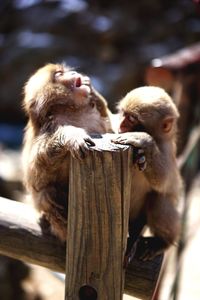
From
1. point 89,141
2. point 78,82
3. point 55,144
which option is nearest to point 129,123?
point 78,82

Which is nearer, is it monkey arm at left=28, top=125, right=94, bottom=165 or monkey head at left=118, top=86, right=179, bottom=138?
monkey arm at left=28, top=125, right=94, bottom=165

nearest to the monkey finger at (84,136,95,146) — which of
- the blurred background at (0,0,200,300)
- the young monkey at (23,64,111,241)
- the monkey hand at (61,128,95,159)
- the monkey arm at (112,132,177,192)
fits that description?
the monkey hand at (61,128,95,159)

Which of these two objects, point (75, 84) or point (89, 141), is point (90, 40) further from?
point (89, 141)

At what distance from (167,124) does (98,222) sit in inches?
32.1

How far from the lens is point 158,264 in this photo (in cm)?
220

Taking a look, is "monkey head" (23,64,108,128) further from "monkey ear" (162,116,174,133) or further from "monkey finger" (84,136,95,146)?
"monkey finger" (84,136,95,146)

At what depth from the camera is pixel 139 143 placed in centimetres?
208

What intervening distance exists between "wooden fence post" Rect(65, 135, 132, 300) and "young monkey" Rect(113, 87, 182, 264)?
43cm

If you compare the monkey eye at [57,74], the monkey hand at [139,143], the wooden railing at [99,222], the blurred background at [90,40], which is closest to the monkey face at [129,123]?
the monkey hand at [139,143]

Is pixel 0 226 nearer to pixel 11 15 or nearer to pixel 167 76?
pixel 167 76

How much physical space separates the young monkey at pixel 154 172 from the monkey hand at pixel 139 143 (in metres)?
0.07

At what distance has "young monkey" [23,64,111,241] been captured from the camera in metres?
2.24

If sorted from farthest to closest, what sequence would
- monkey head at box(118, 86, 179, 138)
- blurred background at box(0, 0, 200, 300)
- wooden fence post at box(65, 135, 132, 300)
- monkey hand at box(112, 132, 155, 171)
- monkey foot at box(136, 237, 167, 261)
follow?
blurred background at box(0, 0, 200, 300), monkey head at box(118, 86, 179, 138), monkey foot at box(136, 237, 167, 261), monkey hand at box(112, 132, 155, 171), wooden fence post at box(65, 135, 132, 300)

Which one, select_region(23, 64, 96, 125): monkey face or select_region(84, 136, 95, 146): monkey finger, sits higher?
select_region(23, 64, 96, 125): monkey face
